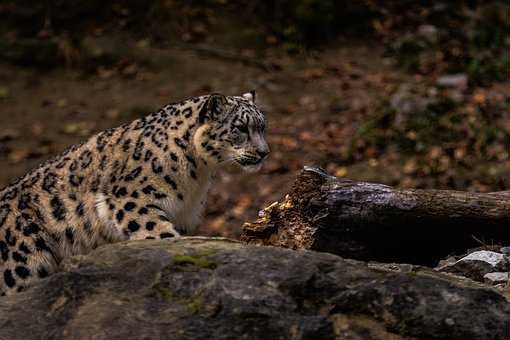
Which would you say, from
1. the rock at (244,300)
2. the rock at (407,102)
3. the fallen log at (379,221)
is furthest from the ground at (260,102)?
the rock at (244,300)

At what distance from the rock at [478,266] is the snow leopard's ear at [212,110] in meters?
2.38

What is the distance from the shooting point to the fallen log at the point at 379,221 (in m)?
5.85

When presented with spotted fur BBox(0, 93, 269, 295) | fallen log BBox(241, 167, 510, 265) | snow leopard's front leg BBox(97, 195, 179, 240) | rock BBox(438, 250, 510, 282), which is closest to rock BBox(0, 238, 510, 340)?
rock BBox(438, 250, 510, 282)

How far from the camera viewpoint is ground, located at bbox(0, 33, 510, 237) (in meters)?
13.4

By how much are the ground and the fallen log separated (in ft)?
21.0

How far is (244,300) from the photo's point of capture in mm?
4480

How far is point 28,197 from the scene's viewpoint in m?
7.36

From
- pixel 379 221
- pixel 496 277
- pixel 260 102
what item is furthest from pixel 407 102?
pixel 496 277

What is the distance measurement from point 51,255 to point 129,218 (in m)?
0.72

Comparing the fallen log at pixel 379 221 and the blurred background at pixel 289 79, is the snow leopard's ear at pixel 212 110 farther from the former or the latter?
the blurred background at pixel 289 79

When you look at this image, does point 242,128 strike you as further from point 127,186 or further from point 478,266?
point 478,266

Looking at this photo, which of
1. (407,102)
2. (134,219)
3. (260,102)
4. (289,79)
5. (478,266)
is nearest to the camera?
(478,266)

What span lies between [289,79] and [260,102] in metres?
3.59

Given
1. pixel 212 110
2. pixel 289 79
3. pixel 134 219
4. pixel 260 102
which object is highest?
pixel 212 110
